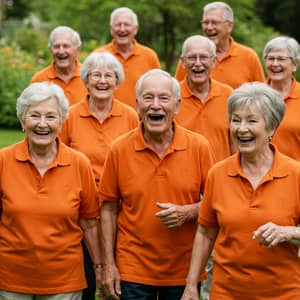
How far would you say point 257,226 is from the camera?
5.33m

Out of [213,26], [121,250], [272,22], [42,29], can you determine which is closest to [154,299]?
[121,250]

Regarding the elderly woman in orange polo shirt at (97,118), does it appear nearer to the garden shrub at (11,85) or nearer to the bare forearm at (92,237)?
the bare forearm at (92,237)

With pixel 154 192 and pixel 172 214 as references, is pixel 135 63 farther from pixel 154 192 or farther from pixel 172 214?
pixel 172 214

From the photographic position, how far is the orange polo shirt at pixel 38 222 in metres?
5.84

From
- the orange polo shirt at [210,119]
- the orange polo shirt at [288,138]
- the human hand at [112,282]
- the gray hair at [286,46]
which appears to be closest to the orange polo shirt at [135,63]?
the orange polo shirt at [210,119]

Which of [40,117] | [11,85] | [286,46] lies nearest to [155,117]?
[40,117]

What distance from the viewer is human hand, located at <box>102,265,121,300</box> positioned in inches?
242

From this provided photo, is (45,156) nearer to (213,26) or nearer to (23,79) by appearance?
(213,26)

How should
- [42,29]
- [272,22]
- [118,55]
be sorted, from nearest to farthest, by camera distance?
[118,55]
[42,29]
[272,22]

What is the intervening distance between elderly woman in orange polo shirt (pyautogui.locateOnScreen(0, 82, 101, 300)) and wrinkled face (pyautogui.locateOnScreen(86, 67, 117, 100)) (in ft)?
4.49

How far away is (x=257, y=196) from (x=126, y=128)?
86.3 inches

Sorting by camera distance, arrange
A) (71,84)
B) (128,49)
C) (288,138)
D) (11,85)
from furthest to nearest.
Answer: (11,85)
(128,49)
(71,84)
(288,138)

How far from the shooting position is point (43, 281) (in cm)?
589

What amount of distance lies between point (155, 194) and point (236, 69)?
333 cm
